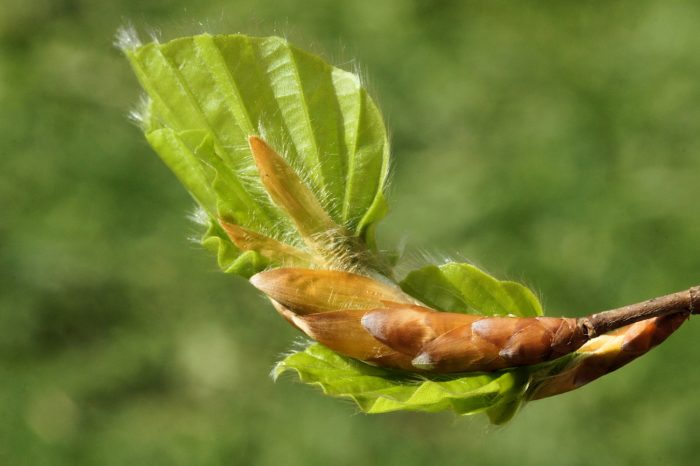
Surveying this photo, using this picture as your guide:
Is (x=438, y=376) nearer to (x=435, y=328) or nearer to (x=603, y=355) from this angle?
(x=435, y=328)

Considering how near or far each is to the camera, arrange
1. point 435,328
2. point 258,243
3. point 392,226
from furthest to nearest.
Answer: point 392,226, point 258,243, point 435,328

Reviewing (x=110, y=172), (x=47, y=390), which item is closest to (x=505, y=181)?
(x=110, y=172)

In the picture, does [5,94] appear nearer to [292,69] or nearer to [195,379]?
[195,379]

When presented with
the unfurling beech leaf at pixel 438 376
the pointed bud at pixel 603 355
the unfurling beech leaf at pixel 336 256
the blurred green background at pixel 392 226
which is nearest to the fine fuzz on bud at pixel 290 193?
the unfurling beech leaf at pixel 336 256

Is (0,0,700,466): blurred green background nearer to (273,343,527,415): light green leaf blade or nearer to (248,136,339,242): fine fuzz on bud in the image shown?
(248,136,339,242): fine fuzz on bud

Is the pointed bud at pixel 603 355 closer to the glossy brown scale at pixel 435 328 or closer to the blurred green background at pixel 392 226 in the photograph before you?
the glossy brown scale at pixel 435 328

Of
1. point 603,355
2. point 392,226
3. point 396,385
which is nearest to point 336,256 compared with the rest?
point 396,385
